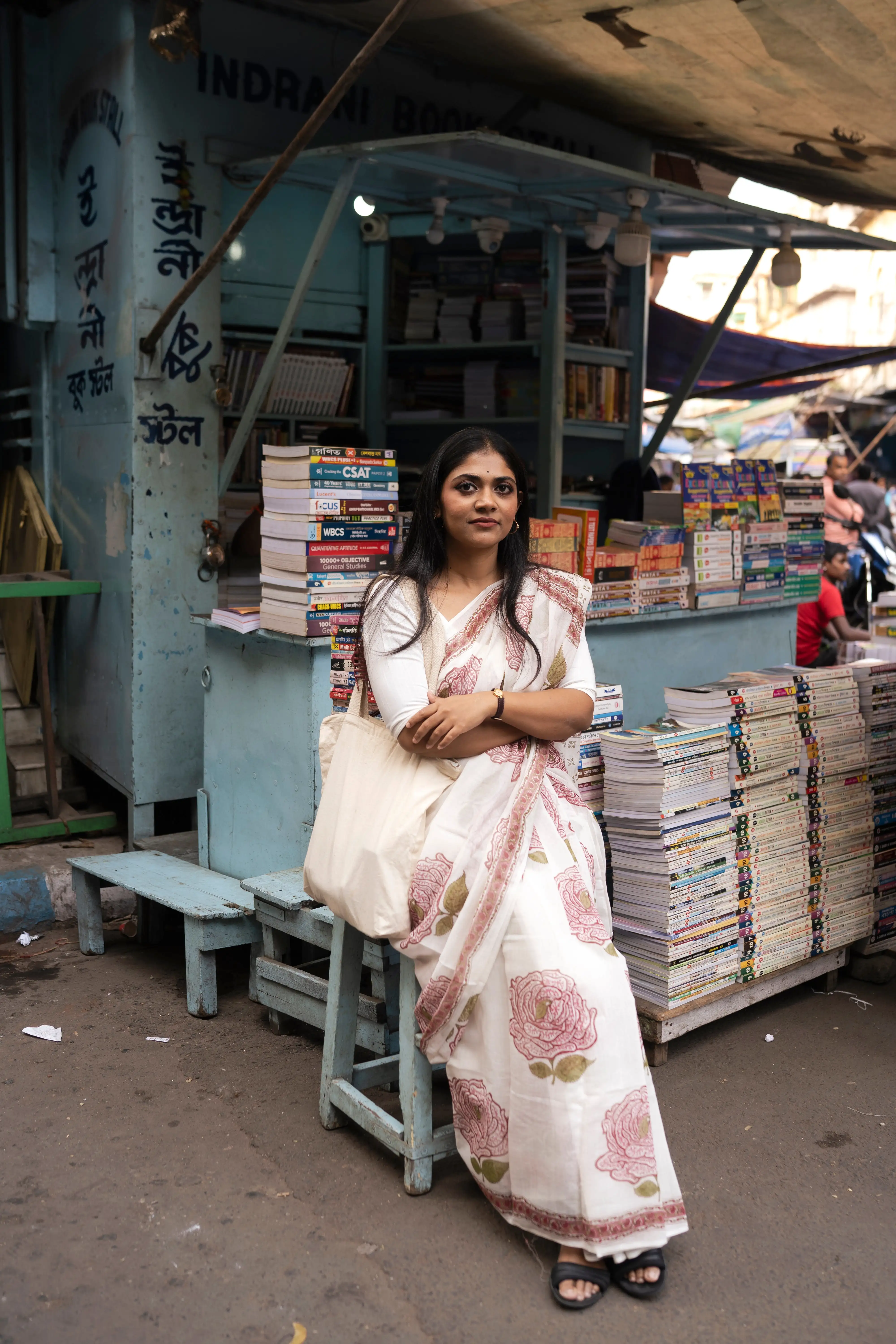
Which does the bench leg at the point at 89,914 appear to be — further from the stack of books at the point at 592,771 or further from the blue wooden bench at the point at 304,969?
the stack of books at the point at 592,771

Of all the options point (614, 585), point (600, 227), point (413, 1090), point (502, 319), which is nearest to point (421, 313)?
point (502, 319)

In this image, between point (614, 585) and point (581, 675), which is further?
point (614, 585)

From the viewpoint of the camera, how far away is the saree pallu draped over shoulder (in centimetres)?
243

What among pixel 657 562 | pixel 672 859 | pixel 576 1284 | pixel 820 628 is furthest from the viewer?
pixel 820 628

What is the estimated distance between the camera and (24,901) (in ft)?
14.6

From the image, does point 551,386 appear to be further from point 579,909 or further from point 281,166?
point 579,909

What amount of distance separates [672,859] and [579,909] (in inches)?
31.8

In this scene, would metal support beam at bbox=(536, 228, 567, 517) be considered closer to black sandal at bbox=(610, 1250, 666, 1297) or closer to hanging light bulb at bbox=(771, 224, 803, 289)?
hanging light bulb at bbox=(771, 224, 803, 289)

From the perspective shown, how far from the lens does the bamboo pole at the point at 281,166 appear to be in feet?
10.9

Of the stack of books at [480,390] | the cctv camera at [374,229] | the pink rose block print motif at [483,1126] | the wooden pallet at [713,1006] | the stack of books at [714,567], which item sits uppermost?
the cctv camera at [374,229]

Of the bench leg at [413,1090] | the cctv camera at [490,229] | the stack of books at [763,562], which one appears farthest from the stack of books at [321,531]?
the cctv camera at [490,229]

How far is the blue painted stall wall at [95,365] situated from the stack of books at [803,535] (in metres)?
2.79

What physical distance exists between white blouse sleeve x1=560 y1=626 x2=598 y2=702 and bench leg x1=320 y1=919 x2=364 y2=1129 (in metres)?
0.82

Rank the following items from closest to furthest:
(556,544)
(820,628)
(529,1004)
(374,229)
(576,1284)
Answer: (576,1284) < (529,1004) < (556,544) < (374,229) < (820,628)
